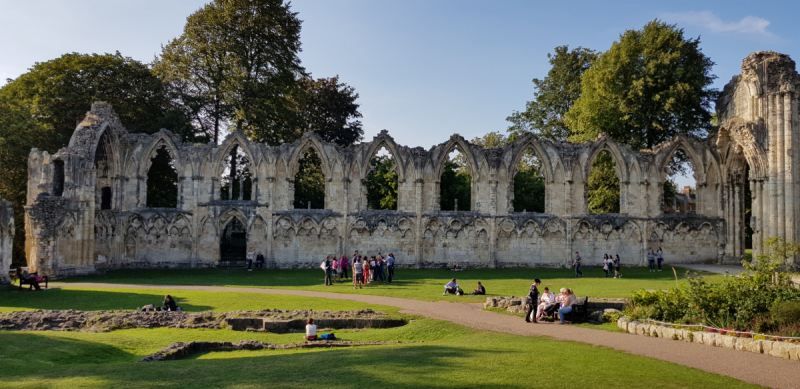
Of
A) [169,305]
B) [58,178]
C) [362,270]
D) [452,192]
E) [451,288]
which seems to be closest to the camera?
[169,305]

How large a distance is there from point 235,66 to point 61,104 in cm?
1156

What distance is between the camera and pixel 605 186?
39.8 meters

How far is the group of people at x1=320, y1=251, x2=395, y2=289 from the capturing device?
2377 cm

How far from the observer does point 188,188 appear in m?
33.4

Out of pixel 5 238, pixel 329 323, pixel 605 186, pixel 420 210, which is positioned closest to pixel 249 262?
pixel 420 210

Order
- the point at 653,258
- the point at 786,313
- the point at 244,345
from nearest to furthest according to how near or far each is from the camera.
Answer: the point at 786,313 < the point at 244,345 < the point at 653,258

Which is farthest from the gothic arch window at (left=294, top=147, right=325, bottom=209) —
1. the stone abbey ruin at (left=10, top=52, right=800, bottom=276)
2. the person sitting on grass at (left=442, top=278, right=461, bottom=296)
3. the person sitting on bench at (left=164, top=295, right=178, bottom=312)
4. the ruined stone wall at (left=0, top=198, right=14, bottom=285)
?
the person sitting on bench at (left=164, top=295, right=178, bottom=312)

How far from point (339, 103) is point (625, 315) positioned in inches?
1557

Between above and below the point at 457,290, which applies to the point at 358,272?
above

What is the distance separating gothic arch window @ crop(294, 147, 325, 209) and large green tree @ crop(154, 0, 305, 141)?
3.53 m

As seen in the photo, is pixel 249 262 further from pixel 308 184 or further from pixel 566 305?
pixel 566 305

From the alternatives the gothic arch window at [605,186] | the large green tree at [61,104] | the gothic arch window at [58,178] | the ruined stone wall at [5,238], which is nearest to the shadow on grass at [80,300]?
the ruined stone wall at [5,238]

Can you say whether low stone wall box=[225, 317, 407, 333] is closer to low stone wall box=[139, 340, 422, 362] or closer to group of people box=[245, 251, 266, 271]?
low stone wall box=[139, 340, 422, 362]

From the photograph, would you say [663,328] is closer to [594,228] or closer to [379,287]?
[379,287]
